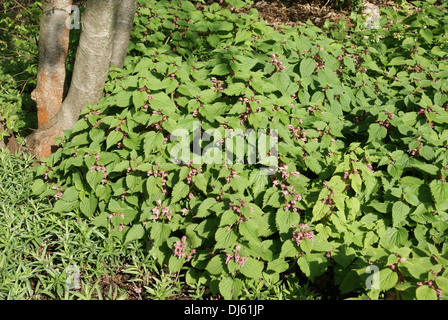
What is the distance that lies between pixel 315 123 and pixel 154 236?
159 centimetres

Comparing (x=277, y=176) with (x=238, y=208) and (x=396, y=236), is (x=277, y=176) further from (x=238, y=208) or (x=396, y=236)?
(x=396, y=236)

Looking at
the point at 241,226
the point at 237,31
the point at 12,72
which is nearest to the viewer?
the point at 241,226

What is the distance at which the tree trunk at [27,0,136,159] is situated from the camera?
135 inches

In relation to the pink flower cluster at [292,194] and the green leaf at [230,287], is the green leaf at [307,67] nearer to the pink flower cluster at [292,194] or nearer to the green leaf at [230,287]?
the pink flower cluster at [292,194]

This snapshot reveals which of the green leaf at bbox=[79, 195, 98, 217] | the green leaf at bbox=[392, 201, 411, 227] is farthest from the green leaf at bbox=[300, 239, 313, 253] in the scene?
the green leaf at bbox=[79, 195, 98, 217]

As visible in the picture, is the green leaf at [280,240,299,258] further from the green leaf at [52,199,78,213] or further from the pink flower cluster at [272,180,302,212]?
the green leaf at [52,199,78,213]

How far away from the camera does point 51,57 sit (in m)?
3.89

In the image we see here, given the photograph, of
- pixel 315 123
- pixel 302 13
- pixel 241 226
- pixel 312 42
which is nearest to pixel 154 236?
pixel 241 226

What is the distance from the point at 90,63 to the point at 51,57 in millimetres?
581

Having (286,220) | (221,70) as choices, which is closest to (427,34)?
(221,70)

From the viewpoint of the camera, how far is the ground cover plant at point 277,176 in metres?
2.74

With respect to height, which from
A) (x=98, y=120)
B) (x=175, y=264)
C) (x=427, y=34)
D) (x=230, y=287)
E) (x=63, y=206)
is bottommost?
(x=63, y=206)

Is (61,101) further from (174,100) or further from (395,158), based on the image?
(395,158)

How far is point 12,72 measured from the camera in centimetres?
540
